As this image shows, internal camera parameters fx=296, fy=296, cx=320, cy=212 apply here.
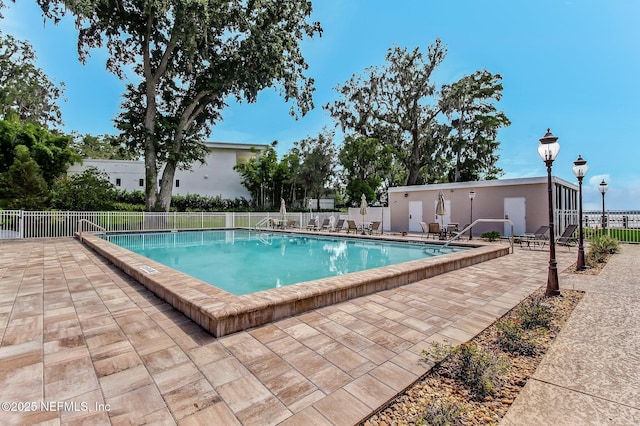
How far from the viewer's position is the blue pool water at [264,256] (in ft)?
23.1

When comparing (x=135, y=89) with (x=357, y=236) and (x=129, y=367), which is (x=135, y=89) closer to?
(x=357, y=236)

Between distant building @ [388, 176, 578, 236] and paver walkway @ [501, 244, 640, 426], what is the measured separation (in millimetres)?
10196

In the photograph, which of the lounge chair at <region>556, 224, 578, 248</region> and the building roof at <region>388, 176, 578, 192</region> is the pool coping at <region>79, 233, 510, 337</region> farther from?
the building roof at <region>388, 176, 578, 192</region>

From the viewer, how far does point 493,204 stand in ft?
48.0

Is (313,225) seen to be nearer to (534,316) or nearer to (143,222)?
(143,222)

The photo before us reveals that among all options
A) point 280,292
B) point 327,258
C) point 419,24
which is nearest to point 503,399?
point 280,292

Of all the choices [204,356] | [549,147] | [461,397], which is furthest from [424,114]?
[204,356]

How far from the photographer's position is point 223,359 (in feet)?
8.30

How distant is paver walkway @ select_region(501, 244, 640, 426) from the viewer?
6.27ft

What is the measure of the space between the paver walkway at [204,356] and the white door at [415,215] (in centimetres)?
1291

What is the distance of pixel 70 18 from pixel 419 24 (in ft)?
66.7

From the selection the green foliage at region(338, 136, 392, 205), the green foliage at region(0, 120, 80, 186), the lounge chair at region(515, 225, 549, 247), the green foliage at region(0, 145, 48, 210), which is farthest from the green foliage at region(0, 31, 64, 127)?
the lounge chair at region(515, 225, 549, 247)

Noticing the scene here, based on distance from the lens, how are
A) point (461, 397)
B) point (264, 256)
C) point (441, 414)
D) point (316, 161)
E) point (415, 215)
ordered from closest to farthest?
point (441, 414)
point (461, 397)
point (264, 256)
point (415, 215)
point (316, 161)

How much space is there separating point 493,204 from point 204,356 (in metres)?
15.5
